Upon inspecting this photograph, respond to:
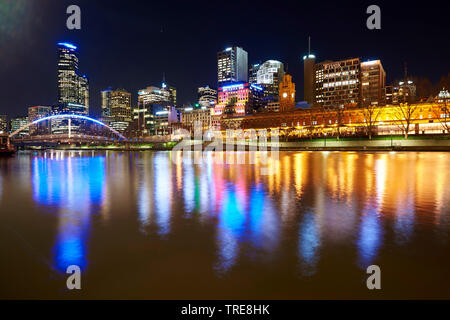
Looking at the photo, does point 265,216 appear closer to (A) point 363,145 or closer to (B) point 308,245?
(B) point 308,245

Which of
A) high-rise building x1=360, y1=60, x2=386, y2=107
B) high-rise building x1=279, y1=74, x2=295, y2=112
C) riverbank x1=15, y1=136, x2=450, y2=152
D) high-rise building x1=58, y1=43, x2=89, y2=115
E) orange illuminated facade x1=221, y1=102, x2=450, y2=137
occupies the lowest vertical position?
riverbank x1=15, y1=136, x2=450, y2=152

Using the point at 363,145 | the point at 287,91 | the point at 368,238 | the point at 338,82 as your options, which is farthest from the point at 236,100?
the point at 368,238

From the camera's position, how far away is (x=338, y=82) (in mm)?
154375

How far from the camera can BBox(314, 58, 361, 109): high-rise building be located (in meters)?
149

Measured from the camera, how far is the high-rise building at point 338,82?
14938 cm

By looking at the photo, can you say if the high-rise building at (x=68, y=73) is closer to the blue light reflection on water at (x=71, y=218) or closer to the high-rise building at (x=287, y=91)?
the high-rise building at (x=287, y=91)

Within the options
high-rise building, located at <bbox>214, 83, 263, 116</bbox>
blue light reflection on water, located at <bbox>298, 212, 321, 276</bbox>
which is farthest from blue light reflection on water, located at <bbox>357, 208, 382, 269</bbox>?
high-rise building, located at <bbox>214, 83, 263, 116</bbox>

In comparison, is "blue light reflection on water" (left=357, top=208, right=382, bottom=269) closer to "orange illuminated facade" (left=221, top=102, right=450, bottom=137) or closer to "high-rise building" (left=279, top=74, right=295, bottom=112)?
"orange illuminated facade" (left=221, top=102, right=450, bottom=137)

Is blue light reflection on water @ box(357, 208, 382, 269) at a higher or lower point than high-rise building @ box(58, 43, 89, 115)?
lower

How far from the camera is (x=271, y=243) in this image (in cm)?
501

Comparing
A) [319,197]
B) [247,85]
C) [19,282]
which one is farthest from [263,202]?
[247,85]

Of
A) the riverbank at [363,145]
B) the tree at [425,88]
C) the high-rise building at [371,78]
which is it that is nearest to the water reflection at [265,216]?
the riverbank at [363,145]

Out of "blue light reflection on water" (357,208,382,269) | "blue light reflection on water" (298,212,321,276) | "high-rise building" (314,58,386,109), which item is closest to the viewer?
"blue light reflection on water" (298,212,321,276)
